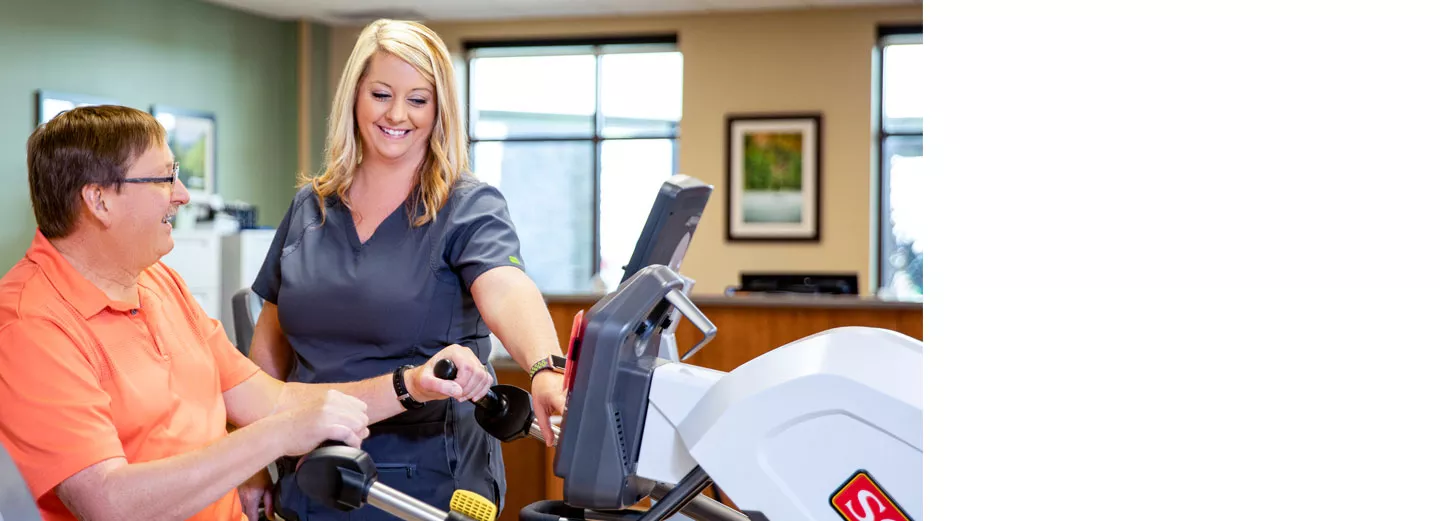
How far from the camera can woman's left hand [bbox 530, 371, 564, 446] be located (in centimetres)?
135

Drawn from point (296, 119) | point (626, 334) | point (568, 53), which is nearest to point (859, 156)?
point (568, 53)

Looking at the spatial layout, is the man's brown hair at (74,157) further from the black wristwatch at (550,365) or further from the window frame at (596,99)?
the window frame at (596,99)

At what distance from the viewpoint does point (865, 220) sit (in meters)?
7.82

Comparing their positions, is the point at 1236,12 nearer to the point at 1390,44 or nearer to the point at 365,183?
the point at 1390,44

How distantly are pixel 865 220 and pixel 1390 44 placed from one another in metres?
7.25

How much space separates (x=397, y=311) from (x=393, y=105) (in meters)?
0.29

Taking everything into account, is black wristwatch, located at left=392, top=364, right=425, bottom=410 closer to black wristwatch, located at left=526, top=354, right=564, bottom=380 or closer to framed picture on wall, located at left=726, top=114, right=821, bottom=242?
black wristwatch, located at left=526, top=354, right=564, bottom=380

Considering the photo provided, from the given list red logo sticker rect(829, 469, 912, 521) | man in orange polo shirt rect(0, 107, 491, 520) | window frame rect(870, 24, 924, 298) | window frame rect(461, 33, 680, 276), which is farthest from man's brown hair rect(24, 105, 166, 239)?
window frame rect(461, 33, 680, 276)

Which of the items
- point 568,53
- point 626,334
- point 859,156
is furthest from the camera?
point 568,53

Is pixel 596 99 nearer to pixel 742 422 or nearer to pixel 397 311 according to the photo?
pixel 397 311

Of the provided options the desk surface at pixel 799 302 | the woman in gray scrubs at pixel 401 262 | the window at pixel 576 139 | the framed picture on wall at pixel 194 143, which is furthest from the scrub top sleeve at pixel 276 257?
the window at pixel 576 139

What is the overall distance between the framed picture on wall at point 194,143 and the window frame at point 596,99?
1701mm

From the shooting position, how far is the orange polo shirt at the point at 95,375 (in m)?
1.28

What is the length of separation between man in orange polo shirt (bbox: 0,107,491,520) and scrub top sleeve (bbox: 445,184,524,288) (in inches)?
7.4
